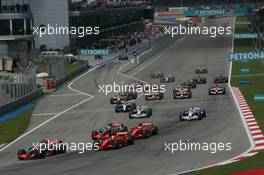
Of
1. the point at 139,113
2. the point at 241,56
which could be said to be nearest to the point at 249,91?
the point at 241,56

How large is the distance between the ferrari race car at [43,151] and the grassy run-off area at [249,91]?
983 cm

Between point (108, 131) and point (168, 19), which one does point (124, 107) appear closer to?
point (108, 131)

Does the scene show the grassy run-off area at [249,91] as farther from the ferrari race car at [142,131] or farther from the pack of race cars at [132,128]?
the ferrari race car at [142,131]

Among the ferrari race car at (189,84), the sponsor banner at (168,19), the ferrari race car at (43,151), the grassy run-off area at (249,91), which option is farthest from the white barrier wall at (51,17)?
the ferrari race car at (43,151)

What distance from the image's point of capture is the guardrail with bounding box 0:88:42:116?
56.1m

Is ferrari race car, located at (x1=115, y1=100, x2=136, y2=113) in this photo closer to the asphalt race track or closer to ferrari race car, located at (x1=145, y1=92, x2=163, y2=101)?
the asphalt race track

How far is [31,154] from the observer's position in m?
37.2

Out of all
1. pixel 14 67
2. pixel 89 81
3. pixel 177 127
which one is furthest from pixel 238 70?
pixel 177 127

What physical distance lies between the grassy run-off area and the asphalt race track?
147 cm

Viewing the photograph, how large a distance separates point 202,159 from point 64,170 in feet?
19.7

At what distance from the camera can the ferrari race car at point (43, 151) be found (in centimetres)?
3719

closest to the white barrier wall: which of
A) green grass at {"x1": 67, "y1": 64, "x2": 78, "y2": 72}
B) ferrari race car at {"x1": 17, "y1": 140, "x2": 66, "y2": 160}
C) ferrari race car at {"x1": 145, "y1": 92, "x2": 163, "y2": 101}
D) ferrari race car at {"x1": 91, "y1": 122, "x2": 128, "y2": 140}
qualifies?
green grass at {"x1": 67, "y1": 64, "x2": 78, "y2": 72}

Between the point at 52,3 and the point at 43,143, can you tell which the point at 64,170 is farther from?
the point at 52,3

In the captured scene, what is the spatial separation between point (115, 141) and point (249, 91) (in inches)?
1102
